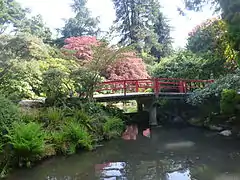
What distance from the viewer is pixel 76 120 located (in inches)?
394

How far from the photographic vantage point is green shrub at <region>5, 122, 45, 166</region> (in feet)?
22.7

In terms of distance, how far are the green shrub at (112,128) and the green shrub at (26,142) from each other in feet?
11.1

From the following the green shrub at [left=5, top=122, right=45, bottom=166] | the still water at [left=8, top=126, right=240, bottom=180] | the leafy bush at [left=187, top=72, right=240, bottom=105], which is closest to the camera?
the still water at [left=8, top=126, right=240, bottom=180]

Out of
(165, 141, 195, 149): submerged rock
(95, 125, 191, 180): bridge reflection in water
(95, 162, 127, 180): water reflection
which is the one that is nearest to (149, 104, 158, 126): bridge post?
(165, 141, 195, 149): submerged rock

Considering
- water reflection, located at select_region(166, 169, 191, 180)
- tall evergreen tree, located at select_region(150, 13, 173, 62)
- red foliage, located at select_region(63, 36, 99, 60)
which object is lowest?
water reflection, located at select_region(166, 169, 191, 180)

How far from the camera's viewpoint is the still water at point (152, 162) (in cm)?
629

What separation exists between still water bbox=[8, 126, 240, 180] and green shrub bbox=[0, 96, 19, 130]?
1.47 metres

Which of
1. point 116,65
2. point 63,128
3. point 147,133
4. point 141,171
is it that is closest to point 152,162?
point 141,171

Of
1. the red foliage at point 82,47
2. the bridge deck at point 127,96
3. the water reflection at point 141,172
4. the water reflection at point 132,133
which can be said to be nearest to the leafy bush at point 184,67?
the bridge deck at point 127,96

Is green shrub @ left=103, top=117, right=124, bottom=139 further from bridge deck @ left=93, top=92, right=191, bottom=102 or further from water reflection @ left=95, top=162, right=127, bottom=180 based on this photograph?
water reflection @ left=95, top=162, right=127, bottom=180

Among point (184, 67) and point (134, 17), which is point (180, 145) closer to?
point (184, 67)

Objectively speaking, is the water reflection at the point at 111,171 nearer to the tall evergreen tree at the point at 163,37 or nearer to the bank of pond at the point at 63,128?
the bank of pond at the point at 63,128

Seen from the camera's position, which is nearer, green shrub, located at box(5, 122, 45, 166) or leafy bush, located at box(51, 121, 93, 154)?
green shrub, located at box(5, 122, 45, 166)

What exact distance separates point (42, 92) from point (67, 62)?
1.77 metres
